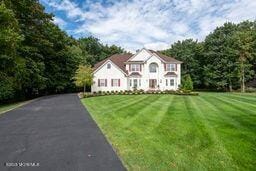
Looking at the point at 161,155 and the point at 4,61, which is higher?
the point at 4,61

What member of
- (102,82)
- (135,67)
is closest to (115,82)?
(102,82)

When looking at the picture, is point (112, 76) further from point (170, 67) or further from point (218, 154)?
point (218, 154)

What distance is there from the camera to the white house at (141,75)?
139ft

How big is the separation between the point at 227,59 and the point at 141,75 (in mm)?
18620

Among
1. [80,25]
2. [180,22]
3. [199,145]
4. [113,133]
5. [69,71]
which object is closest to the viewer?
[199,145]

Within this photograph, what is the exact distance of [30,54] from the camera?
113ft

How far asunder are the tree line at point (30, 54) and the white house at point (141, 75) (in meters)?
9.07

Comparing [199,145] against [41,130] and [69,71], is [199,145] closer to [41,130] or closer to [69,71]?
[41,130]

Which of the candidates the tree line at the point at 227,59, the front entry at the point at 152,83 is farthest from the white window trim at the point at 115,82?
the tree line at the point at 227,59

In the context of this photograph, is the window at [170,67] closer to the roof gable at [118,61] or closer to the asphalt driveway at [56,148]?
the roof gable at [118,61]

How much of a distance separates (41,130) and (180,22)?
95.5 feet

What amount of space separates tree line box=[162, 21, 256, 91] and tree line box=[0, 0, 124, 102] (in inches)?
1035

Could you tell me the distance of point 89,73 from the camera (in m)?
37.5

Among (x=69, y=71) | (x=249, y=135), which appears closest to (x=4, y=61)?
(x=249, y=135)
